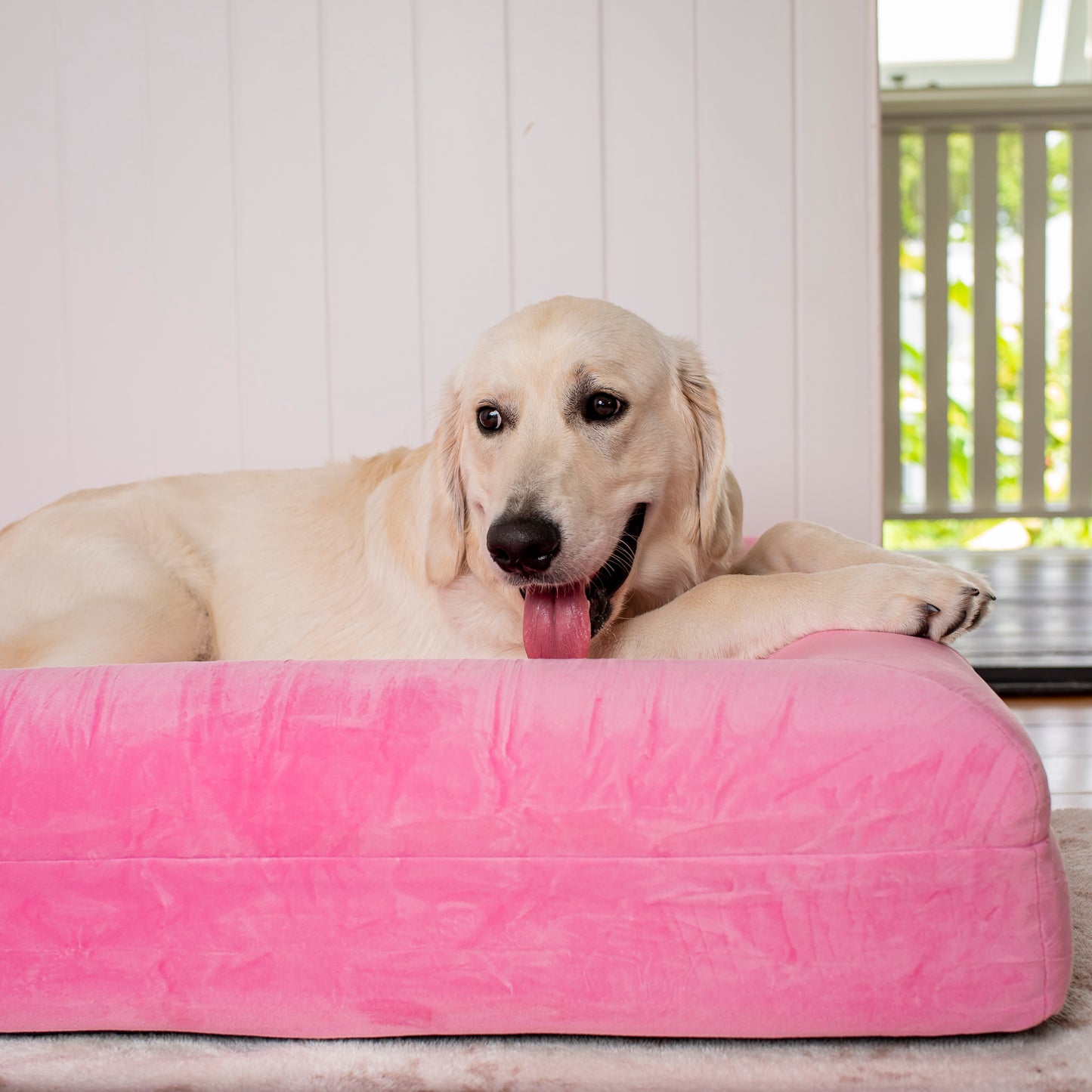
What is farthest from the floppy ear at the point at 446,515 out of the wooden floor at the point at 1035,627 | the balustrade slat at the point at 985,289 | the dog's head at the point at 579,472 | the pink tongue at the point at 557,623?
the balustrade slat at the point at 985,289

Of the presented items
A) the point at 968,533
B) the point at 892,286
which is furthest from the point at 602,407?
the point at 968,533

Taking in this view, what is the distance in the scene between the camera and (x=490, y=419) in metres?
1.87

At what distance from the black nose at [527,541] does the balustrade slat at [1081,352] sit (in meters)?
5.92

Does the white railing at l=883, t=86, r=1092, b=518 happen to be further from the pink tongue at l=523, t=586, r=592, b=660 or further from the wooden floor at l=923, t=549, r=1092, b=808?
the pink tongue at l=523, t=586, r=592, b=660

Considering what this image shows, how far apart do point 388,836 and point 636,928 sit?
308mm

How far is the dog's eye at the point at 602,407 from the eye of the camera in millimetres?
1812

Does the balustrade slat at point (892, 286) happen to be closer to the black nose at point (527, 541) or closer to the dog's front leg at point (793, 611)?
the dog's front leg at point (793, 611)

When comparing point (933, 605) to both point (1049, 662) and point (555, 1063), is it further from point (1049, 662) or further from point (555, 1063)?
point (1049, 662)

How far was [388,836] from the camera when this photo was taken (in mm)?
1265

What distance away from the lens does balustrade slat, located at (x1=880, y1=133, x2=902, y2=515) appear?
6332 millimetres

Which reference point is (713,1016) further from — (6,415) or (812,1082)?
(6,415)

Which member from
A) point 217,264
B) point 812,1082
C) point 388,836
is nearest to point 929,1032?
point 812,1082

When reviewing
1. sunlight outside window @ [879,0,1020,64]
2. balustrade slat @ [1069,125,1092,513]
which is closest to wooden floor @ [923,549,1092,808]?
balustrade slat @ [1069,125,1092,513]

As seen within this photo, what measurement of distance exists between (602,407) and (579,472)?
161 millimetres
